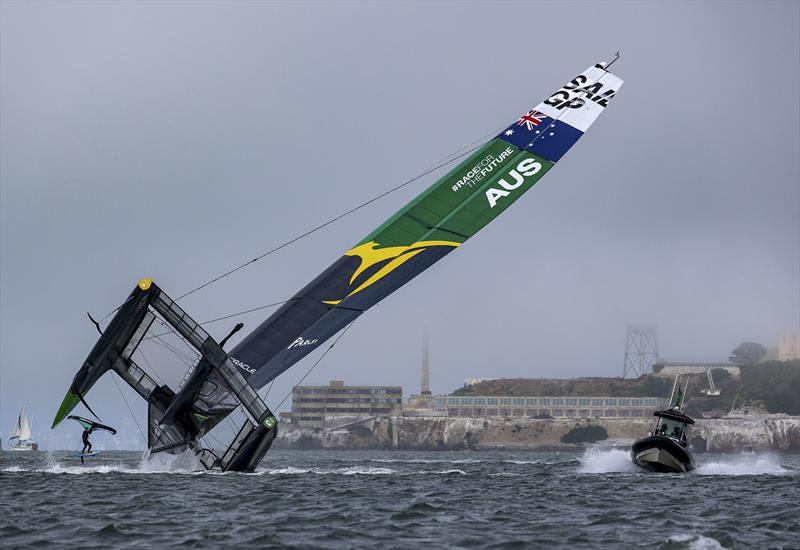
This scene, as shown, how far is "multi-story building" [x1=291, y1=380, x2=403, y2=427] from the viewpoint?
18638cm

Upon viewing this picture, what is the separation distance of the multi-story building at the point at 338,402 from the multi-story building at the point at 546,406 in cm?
1323

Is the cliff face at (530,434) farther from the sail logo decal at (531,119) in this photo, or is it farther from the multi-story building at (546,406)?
the sail logo decal at (531,119)

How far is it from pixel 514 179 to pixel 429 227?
15.8 ft

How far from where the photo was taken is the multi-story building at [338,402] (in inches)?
7338

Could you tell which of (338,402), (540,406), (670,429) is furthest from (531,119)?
(338,402)

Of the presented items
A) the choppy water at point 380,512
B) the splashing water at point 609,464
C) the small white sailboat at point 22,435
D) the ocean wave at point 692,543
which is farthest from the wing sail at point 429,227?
the small white sailboat at point 22,435

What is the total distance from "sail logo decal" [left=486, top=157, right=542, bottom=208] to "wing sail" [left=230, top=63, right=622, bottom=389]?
0.04m

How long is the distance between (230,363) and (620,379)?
164468 millimetres

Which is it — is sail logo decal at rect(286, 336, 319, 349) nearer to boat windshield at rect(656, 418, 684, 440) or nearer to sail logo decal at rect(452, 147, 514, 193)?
sail logo decal at rect(452, 147, 514, 193)

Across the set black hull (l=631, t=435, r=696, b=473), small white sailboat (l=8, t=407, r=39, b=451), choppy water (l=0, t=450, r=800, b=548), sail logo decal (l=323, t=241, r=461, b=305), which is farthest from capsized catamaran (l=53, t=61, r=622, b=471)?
small white sailboat (l=8, t=407, r=39, b=451)

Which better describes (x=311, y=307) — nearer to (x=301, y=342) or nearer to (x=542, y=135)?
(x=301, y=342)

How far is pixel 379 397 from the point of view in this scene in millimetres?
193625

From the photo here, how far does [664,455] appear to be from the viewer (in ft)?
146

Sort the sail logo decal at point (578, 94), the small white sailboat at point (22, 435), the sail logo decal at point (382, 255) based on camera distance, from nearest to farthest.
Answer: the sail logo decal at point (382, 255), the sail logo decal at point (578, 94), the small white sailboat at point (22, 435)
